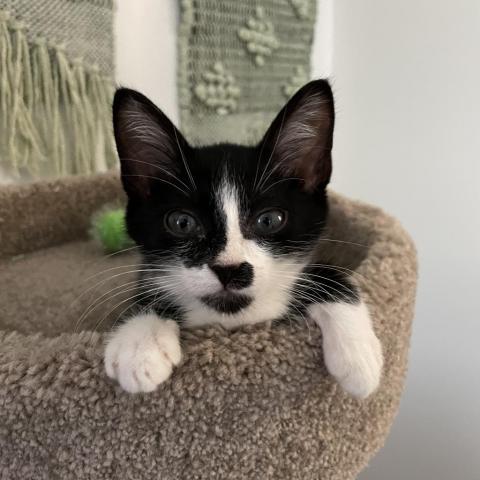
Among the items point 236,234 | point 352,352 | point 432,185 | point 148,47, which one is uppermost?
point 148,47

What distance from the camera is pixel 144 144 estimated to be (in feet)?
2.90

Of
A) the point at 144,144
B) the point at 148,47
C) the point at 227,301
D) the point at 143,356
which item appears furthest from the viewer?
the point at 148,47

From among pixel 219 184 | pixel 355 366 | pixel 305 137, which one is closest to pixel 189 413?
pixel 355 366

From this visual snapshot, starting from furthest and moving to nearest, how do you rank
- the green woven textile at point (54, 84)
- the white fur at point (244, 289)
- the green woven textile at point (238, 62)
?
the green woven textile at point (238, 62) < the green woven textile at point (54, 84) < the white fur at point (244, 289)

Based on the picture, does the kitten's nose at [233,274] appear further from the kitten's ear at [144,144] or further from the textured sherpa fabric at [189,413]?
the kitten's ear at [144,144]

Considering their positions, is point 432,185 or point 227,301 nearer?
point 227,301

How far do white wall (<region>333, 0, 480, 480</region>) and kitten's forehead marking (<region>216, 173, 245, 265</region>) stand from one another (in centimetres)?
91

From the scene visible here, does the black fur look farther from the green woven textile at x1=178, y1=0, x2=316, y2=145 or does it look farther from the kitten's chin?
the green woven textile at x1=178, y1=0, x2=316, y2=145

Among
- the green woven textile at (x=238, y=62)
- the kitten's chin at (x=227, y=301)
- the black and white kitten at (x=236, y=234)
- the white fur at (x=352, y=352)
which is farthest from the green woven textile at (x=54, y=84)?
the white fur at (x=352, y=352)

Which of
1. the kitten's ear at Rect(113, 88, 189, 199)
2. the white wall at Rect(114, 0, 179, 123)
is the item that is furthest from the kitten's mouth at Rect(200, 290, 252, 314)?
the white wall at Rect(114, 0, 179, 123)

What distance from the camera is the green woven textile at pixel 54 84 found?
4.27 ft

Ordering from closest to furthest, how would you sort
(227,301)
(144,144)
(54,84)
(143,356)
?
(143,356) < (227,301) < (144,144) < (54,84)

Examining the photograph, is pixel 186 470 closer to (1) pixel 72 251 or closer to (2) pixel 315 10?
(1) pixel 72 251

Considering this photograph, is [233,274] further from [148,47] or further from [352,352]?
[148,47]
